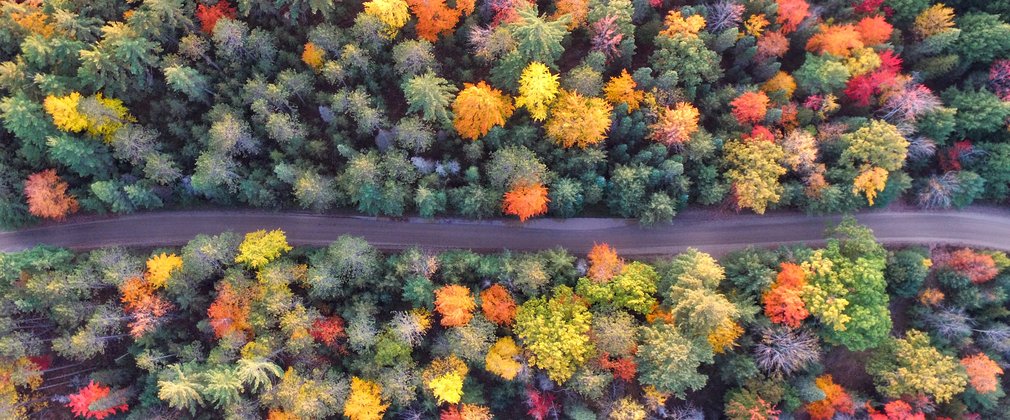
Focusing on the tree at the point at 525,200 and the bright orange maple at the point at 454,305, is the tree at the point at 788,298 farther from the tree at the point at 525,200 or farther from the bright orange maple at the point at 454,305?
the bright orange maple at the point at 454,305

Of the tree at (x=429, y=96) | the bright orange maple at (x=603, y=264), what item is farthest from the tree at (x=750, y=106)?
the tree at (x=429, y=96)

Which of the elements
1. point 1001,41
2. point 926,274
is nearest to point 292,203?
point 926,274

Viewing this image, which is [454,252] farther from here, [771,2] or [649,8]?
[771,2]

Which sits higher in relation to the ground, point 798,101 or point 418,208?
point 798,101

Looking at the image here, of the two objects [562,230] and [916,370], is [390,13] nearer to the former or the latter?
[562,230]

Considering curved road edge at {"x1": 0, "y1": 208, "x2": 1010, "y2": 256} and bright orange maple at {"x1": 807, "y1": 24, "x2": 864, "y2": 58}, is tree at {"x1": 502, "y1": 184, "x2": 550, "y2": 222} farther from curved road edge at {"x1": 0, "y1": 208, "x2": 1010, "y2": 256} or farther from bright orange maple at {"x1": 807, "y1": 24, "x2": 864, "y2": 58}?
bright orange maple at {"x1": 807, "y1": 24, "x2": 864, "y2": 58}

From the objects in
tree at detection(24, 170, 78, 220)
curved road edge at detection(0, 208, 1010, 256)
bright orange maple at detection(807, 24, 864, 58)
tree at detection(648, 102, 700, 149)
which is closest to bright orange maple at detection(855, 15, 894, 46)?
bright orange maple at detection(807, 24, 864, 58)
